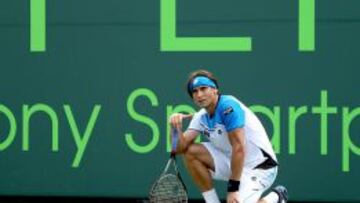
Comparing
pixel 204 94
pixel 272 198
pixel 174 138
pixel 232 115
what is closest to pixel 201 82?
pixel 204 94

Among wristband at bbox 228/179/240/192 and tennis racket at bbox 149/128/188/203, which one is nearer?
wristband at bbox 228/179/240/192

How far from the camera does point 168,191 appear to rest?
524 cm

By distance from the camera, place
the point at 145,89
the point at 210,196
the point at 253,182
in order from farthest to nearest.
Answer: the point at 145,89 < the point at 210,196 < the point at 253,182

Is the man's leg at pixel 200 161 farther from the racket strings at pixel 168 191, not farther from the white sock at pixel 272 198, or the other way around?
the white sock at pixel 272 198

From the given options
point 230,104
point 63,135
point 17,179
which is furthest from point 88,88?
point 230,104

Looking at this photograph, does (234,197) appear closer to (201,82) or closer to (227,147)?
(227,147)

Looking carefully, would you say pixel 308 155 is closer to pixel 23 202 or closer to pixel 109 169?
pixel 109 169

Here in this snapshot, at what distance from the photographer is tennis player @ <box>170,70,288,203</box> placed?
5102 mm

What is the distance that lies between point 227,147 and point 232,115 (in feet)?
1.05

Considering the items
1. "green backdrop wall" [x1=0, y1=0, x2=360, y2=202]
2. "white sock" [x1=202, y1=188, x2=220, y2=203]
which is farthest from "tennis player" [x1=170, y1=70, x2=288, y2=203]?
"green backdrop wall" [x1=0, y1=0, x2=360, y2=202]

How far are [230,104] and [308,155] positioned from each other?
4.09 feet

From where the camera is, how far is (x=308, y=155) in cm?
618

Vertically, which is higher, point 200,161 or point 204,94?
point 204,94

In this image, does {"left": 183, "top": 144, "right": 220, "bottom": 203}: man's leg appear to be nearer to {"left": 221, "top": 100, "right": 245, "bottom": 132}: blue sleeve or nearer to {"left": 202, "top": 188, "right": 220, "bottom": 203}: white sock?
{"left": 202, "top": 188, "right": 220, "bottom": 203}: white sock
